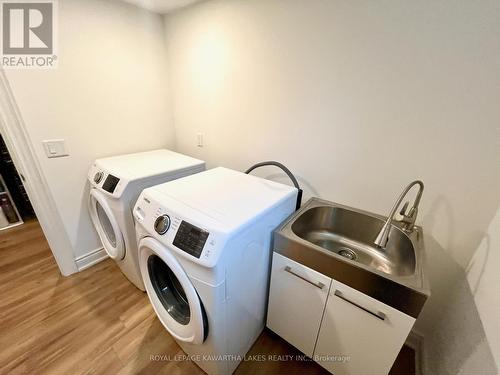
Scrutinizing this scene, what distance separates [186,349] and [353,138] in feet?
5.04

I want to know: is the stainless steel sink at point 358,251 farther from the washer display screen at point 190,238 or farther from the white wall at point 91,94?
the white wall at point 91,94

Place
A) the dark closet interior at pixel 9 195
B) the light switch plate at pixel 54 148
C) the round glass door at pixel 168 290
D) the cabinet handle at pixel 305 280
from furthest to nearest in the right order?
the dark closet interior at pixel 9 195
the light switch plate at pixel 54 148
the round glass door at pixel 168 290
the cabinet handle at pixel 305 280

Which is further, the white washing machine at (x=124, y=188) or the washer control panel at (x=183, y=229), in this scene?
the white washing machine at (x=124, y=188)

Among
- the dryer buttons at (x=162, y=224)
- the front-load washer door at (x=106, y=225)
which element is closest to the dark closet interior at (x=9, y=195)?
the front-load washer door at (x=106, y=225)

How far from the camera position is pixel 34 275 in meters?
1.71

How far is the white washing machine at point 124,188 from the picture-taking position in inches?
49.1

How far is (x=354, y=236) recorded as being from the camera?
4.13ft

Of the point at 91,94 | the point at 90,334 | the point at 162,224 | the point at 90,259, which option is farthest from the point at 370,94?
the point at 90,259

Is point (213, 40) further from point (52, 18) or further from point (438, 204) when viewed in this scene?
point (438, 204)

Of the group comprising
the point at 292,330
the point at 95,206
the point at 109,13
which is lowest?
the point at 292,330

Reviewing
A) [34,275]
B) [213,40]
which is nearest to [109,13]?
[213,40]

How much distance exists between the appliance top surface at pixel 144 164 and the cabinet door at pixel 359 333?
1218 mm

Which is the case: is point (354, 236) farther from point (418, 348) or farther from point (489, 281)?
point (418, 348)

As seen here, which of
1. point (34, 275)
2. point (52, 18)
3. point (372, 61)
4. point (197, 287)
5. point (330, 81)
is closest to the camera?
point (197, 287)
